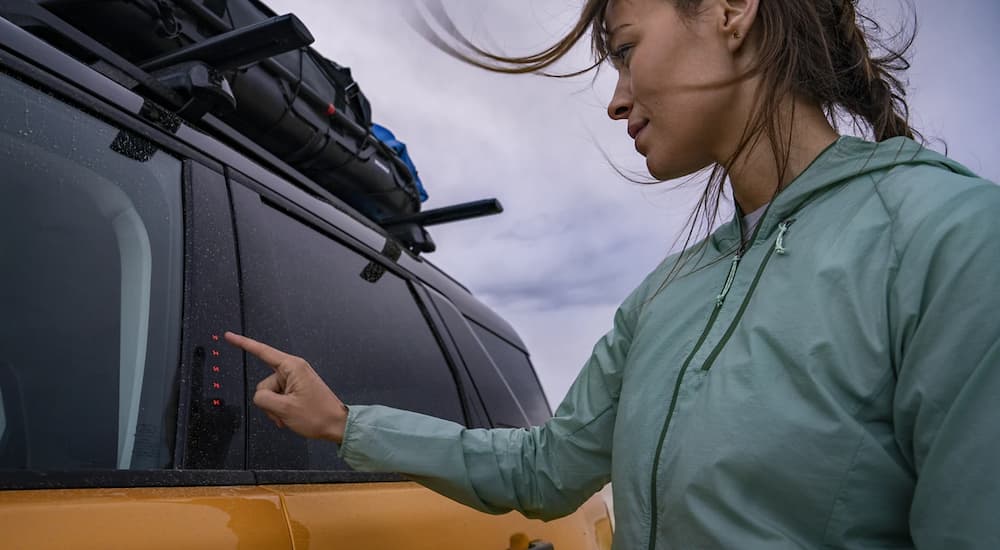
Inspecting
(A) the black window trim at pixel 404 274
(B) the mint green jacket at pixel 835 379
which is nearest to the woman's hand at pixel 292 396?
(A) the black window trim at pixel 404 274

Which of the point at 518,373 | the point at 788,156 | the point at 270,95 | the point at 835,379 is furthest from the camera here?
the point at 518,373

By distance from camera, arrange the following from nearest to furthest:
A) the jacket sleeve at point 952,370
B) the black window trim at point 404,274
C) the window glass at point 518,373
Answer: the jacket sleeve at point 952,370 → the black window trim at point 404,274 → the window glass at point 518,373

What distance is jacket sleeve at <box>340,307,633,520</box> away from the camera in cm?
129

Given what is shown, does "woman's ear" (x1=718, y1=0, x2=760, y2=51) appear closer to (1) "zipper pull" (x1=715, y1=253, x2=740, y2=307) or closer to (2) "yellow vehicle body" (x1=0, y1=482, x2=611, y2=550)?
(1) "zipper pull" (x1=715, y1=253, x2=740, y2=307)

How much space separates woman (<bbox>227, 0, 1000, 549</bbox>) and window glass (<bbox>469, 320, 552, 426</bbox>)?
134cm

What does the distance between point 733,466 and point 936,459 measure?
0.21 m

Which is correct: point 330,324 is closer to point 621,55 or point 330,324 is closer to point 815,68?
point 621,55

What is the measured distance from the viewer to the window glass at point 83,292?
0.95 meters

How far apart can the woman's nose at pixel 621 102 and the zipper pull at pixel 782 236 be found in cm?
33

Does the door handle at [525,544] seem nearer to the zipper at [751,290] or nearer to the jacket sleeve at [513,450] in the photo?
the jacket sleeve at [513,450]

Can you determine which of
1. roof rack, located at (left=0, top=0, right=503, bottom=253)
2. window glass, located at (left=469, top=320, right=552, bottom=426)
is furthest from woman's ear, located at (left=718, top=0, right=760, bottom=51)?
window glass, located at (left=469, top=320, right=552, bottom=426)

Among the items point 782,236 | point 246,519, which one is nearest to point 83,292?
point 246,519

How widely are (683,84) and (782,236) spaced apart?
0.94 feet

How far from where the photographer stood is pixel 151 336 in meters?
1.11
